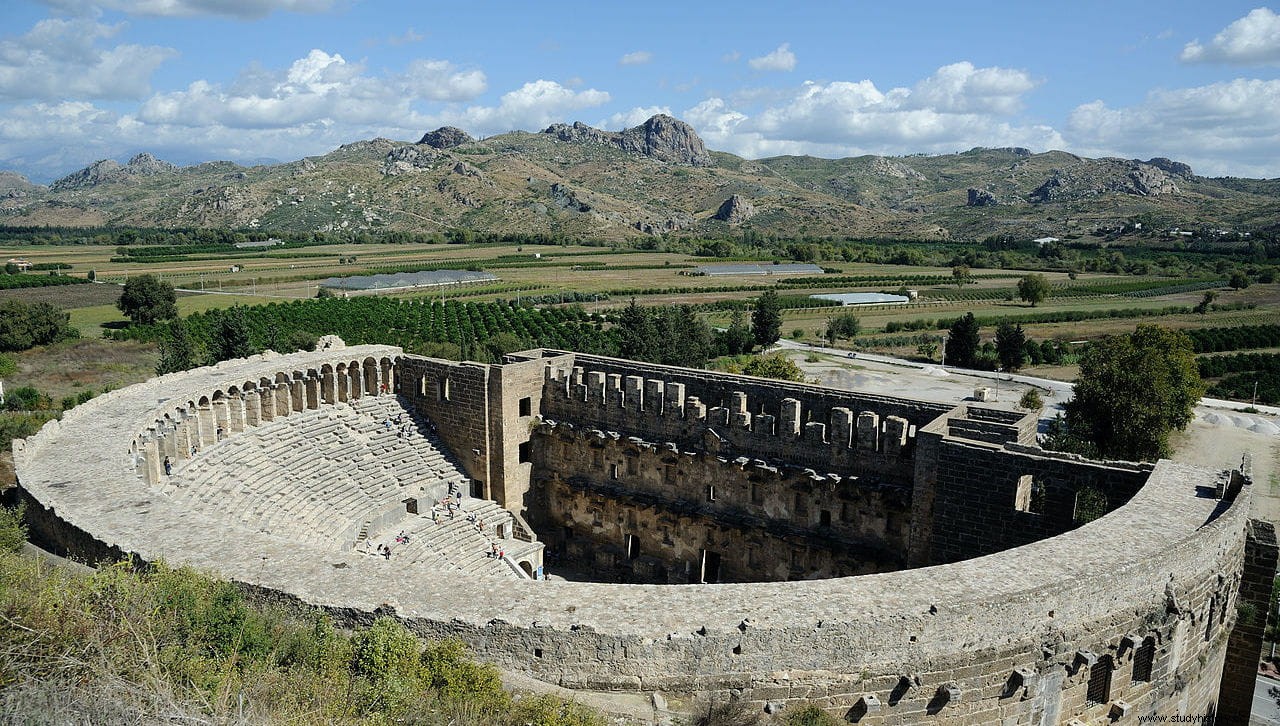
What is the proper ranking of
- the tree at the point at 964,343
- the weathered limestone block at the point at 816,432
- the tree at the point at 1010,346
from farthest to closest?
the tree at the point at 964,343 → the tree at the point at 1010,346 → the weathered limestone block at the point at 816,432

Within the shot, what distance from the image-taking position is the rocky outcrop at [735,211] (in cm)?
19250

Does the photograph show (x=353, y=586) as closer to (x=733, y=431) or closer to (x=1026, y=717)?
(x=1026, y=717)

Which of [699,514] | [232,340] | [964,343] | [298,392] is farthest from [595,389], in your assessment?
[964,343]

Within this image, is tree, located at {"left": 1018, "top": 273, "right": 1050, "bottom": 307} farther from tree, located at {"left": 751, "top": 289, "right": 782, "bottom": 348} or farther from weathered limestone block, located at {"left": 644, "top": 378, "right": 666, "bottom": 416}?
weathered limestone block, located at {"left": 644, "top": 378, "right": 666, "bottom": 416}

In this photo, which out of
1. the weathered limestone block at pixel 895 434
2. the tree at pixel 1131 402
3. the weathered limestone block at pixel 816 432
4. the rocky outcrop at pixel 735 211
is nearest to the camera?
the weathered limestone block at pixel 895 434

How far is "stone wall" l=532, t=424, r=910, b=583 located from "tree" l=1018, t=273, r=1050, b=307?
83561 mm

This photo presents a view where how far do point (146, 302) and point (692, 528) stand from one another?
201ft

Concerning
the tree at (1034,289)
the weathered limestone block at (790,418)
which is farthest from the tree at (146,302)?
the tree at (1034,289)

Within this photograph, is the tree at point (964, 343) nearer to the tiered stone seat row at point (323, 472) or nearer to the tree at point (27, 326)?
the tiered stone seat row at point (323, 472)

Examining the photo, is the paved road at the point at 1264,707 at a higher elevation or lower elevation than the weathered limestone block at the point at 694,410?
lower

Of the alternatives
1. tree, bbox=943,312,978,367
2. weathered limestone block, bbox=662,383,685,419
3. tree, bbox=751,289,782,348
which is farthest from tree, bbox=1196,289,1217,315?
weathered limestone block, bbox=662,383,685,419

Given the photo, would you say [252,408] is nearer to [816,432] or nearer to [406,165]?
[816,432]

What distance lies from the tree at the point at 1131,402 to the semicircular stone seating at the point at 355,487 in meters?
24.3

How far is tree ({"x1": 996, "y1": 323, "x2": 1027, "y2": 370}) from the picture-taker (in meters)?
58.8
